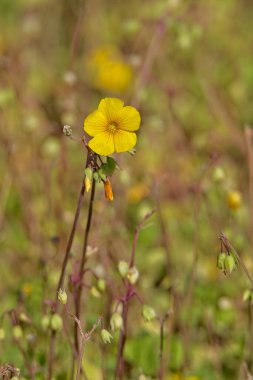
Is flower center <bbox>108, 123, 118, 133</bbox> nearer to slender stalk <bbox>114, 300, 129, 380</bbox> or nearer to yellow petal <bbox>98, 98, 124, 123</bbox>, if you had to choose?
yellow petal <bbox>98, 98, 124, 123</bbox>

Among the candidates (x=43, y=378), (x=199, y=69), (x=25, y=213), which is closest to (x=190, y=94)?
(x=199, y=69)

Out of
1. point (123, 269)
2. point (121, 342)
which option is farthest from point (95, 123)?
point (121, 342)

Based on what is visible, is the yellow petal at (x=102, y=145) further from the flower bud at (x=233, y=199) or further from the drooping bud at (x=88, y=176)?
the flower bud at (x=233, y=199)

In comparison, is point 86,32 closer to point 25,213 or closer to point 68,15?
point 68,15

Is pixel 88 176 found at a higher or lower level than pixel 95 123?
lower

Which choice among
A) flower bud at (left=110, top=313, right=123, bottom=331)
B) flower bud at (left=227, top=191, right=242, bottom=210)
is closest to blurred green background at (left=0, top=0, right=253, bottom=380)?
flower bud at (left=227, top=191, right=242, bottom=210)

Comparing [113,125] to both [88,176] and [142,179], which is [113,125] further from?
[142,179]

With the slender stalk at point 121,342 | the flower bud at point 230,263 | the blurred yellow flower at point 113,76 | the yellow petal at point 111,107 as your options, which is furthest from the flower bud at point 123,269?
the blurred yellow flower at point 113,76
